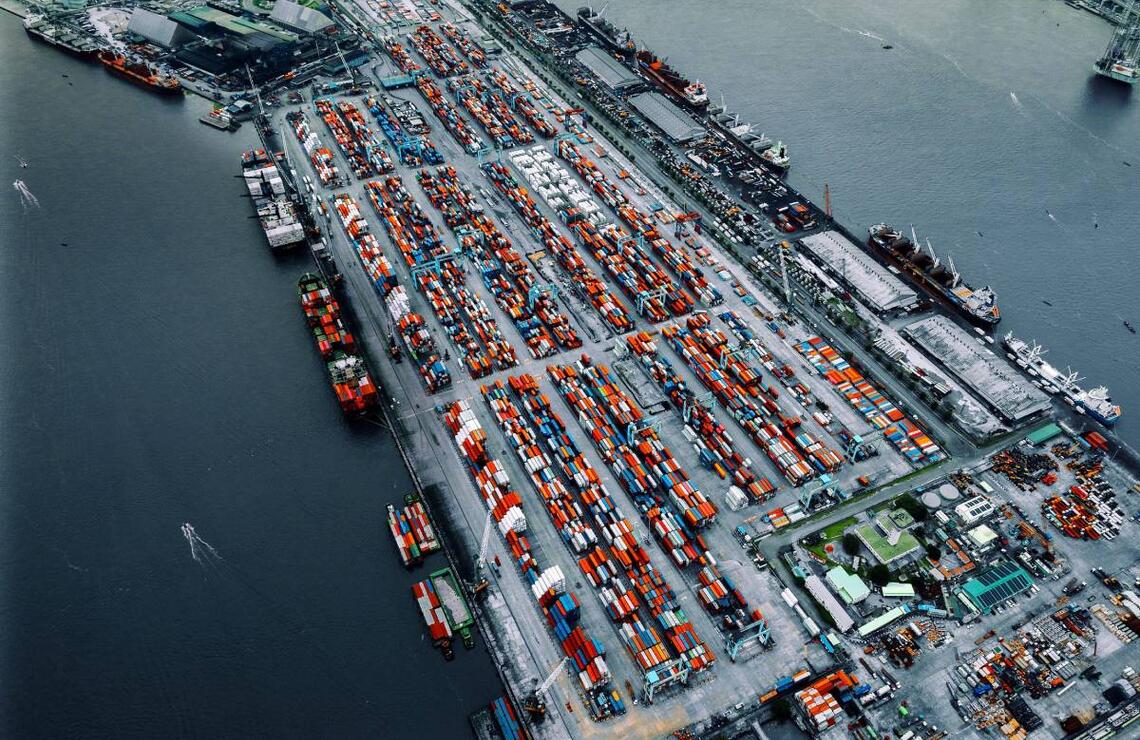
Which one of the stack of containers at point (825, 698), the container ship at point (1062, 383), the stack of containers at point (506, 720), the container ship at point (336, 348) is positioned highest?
the container ship at point (336, 348)

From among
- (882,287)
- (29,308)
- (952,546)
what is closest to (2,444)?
(29,308)

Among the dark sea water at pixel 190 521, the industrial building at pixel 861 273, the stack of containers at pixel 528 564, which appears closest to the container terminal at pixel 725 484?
the stack of containers at pixel 528 564

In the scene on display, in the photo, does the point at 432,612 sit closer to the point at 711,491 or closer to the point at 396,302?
the point at 711,491

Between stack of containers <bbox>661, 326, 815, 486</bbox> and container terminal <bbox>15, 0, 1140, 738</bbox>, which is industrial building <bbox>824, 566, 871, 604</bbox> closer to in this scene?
container terminal <bbox>15, 0, 1140, 738</bbox>

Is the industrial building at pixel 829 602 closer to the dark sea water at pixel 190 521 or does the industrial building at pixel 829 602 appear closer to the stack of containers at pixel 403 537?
the dark sea water at pixel 190 521

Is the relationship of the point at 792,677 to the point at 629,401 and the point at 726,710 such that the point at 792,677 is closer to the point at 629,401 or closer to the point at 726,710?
the point at 726,710

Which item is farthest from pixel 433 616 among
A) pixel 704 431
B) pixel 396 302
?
pixel 396 302
